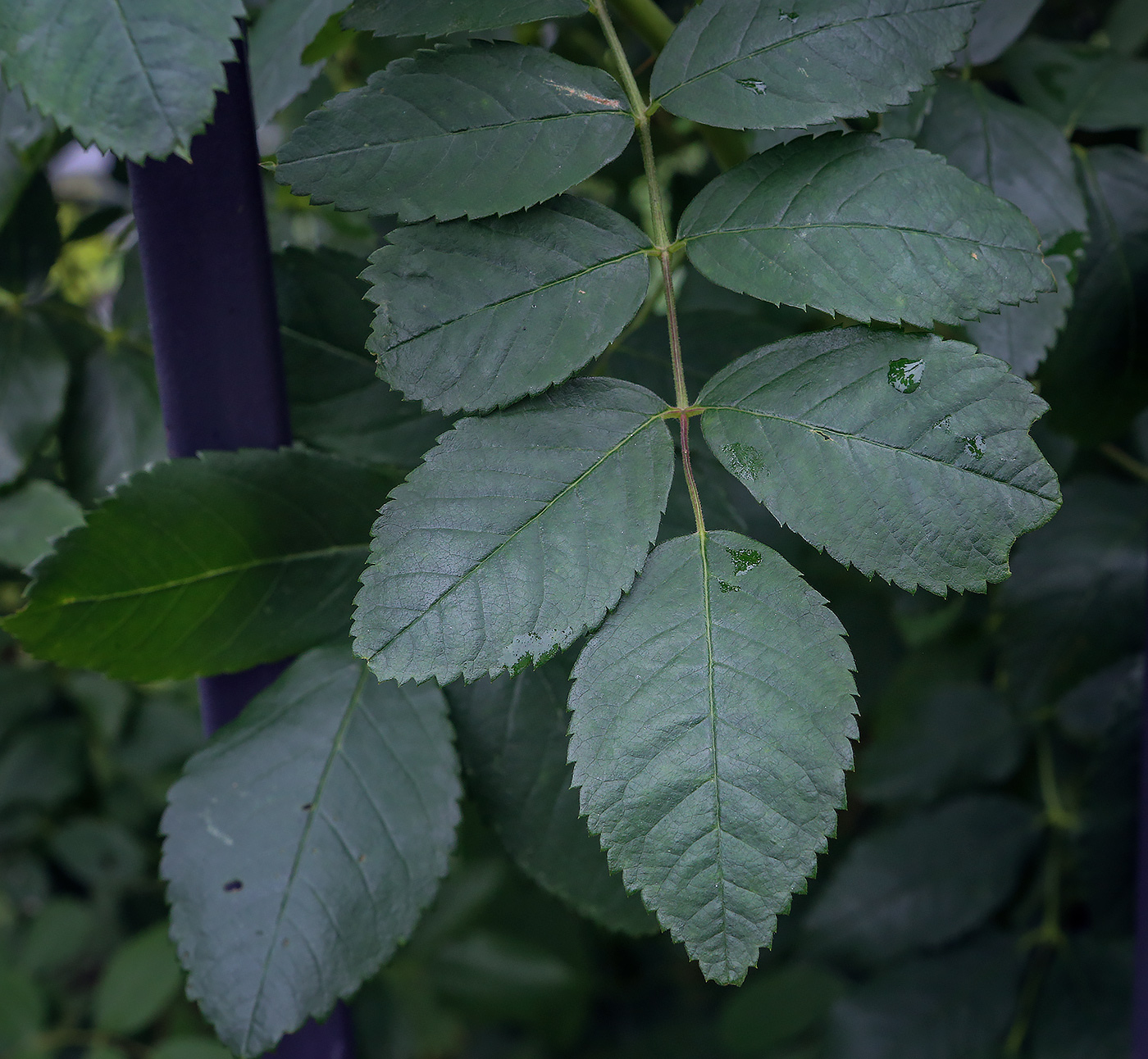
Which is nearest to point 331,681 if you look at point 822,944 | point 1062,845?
point 822,944

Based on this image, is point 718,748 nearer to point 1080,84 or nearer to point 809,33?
point 809,33

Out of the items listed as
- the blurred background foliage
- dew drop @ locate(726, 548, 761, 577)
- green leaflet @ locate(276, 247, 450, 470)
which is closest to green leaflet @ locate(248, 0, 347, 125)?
the blurred background foliage

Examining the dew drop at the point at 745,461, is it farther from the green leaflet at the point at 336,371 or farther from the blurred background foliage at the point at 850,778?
the green leaflet at the point at 336,371

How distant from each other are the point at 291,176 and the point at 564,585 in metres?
0.23

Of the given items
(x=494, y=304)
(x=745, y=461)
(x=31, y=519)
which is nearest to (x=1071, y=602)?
(x=745, y=461)

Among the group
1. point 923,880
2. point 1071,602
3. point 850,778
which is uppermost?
point 1071,602

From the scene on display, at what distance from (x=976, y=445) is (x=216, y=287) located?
1.32ft

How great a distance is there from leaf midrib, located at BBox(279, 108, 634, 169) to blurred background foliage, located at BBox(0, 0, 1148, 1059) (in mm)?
138

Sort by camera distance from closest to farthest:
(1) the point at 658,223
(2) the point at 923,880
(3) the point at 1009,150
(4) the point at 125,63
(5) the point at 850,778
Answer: (4) the point at 125,63 → (1) the point at 658,223 → (3) the point at 1009,150 → (2) the point at 923,880 → (5) the point at 850,778

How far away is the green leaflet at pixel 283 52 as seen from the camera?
24.5 inches

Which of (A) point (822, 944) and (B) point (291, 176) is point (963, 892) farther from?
(B) point (291, 176)

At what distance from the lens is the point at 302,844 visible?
525mm

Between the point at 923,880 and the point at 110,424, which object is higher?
the point at 110,424

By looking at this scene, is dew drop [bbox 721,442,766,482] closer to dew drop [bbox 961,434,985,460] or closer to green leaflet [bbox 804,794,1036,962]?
dew drop [bbox 961,434,985,460]
